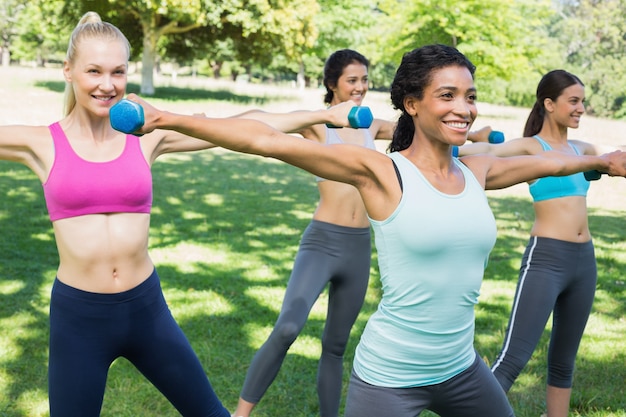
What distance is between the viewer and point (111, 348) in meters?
3.30

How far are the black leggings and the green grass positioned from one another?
5.70 feet

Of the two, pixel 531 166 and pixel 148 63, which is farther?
pixel 148 63

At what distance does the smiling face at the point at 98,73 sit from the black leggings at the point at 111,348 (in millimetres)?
854

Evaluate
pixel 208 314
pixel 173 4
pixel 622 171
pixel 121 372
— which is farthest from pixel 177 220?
pixel 173 4

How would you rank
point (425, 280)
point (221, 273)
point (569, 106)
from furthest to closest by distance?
1. point (221, 273)
2. point (569, 106)
3. point (425, 280)

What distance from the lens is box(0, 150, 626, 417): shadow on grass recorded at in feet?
17.7

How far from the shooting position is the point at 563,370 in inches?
183

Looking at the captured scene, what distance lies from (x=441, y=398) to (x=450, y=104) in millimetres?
1191

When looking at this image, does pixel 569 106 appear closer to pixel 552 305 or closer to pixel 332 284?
pixel 552 305

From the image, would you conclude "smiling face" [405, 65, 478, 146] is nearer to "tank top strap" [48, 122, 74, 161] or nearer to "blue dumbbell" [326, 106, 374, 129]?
"blue dumbbell" [326, 106, 374, 129]

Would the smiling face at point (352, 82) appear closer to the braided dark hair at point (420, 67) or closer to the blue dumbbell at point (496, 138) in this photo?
the blue dumbbell at point (496, 138)

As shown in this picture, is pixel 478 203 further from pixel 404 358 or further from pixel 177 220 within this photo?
pixel 177 220

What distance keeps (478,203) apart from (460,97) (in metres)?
0.43

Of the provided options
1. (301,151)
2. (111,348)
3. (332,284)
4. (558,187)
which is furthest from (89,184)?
(558,187)
